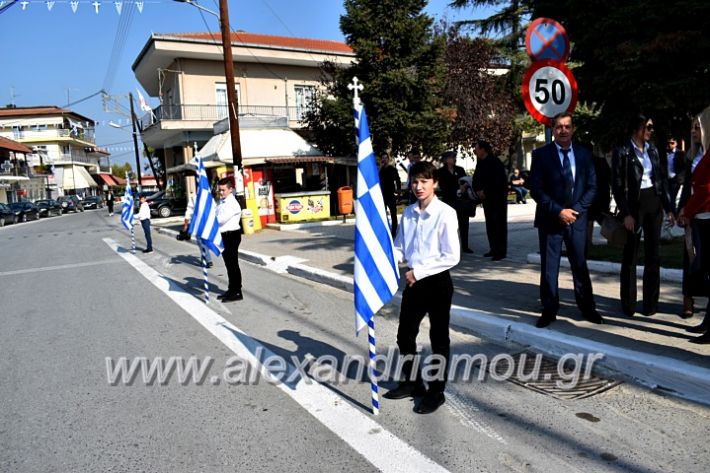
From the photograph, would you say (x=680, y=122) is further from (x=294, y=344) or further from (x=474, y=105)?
(x=474, y=105)

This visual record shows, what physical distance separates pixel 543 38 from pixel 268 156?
53.4ft

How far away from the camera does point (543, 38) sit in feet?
20.8

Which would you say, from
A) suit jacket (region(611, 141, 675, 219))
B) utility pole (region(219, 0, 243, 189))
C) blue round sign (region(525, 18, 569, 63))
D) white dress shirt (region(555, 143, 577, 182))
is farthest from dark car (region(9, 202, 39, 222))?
suit jacket (region(611, 141, 675, 219))

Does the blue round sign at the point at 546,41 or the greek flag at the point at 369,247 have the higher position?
the blue round sign at the point at 546,41

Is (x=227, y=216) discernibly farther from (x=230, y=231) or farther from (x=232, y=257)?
(x=232, y=257)

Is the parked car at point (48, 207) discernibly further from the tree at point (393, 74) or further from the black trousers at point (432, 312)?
the black trousers at point (432, 312)

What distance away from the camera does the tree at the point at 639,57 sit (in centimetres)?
707

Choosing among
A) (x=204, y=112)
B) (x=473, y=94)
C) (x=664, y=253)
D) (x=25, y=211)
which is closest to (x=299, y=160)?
(x=473, y=94)

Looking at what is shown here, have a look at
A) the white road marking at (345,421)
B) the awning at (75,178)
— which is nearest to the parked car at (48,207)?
the awning at (75,178)

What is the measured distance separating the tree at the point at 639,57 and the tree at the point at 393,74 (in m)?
13.1

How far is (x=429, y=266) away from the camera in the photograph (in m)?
3.85

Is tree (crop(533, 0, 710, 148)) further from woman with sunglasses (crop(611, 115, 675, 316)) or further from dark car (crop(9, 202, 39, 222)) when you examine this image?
dark car (crop(9, 202, 39, 222))

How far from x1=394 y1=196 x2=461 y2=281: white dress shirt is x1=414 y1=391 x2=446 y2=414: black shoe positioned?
0.89m

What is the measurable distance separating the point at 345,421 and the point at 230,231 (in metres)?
4.71
